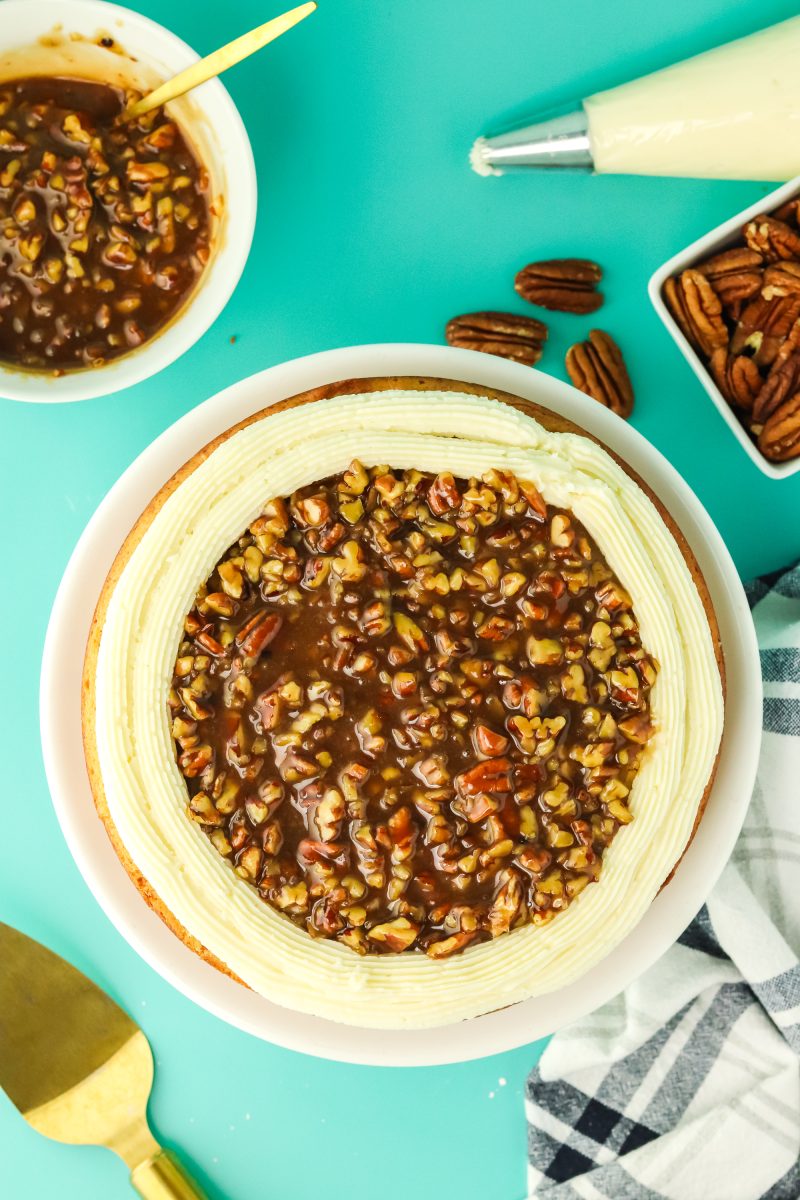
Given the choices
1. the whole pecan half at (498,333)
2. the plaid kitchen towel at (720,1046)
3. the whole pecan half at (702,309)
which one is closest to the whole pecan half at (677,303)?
the whole pecan half at (702,309)

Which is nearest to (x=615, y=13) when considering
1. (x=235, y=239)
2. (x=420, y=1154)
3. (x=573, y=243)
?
(x=573, y=243)

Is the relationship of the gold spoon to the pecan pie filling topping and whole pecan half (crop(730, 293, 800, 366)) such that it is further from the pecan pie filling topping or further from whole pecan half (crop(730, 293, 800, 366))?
whole pecan half (crop(730, 293, 800, 366))

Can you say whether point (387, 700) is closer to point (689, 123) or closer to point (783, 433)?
point (783, 433)

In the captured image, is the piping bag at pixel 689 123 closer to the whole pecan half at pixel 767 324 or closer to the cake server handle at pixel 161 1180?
the whole pecan half at pixel 767 324

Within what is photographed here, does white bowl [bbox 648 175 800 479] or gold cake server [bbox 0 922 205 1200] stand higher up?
white bowl [bbox 648 175 800 479]

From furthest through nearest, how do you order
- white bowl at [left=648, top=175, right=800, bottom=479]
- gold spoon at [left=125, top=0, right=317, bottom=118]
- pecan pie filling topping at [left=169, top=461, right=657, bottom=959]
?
white bowl at [left=648, top=175, right=800, bottom=479] → gold spoon at [left=125, top=0, right=317, bottom=118] → pecan pie filling topping at [left=169, top=461, right=657, bottom=959]

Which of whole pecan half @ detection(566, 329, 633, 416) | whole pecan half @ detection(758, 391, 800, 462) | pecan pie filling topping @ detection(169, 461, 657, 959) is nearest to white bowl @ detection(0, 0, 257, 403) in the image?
pecan pie filling topping @ detection(169, 461, 657, 959)

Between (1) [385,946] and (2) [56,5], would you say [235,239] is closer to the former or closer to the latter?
(2) [56,5]
